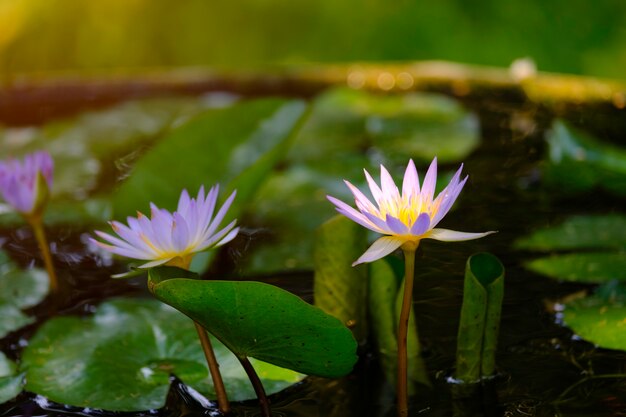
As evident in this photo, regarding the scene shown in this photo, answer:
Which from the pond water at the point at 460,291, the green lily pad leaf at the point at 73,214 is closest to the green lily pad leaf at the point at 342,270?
the pond water at the point at 460,291

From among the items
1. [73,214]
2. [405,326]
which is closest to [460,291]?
[405,326]

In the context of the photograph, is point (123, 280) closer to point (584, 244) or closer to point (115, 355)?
point (115, 355)

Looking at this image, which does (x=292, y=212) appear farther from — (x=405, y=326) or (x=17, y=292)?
(x=405, y=326)

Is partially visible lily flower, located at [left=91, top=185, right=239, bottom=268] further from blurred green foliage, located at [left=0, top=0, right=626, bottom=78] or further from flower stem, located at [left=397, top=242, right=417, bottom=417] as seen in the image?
blurred green foliage, located at [left=0, top=0, right=626, bottom=78]

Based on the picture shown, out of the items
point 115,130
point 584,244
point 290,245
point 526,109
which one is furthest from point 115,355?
point 526,109

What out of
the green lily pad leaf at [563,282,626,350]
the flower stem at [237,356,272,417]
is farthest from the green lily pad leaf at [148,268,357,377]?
the green lily pad leaf at [563,282,626,350]
